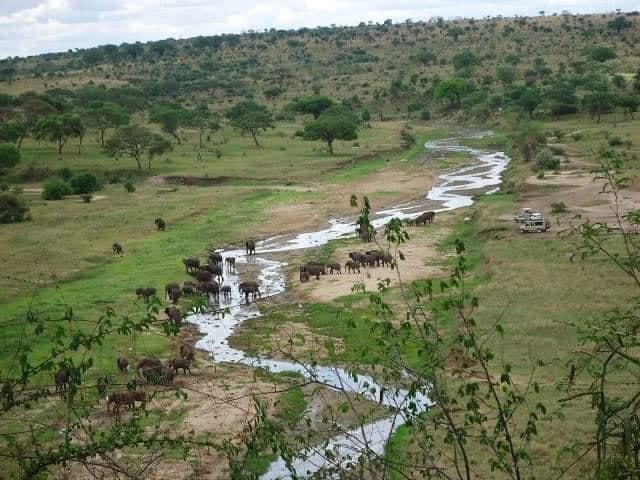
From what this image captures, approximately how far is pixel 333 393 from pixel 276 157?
45.0 m

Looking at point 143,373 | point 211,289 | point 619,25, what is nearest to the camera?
point 143,373

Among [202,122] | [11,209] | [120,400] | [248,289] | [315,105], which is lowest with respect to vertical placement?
[248,289]

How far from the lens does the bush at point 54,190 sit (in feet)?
151

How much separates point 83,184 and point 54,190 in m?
2.10

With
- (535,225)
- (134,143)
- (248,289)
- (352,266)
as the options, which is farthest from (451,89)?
(248,289)

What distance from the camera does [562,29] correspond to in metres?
140

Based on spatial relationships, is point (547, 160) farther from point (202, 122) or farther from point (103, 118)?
point (103, 118)

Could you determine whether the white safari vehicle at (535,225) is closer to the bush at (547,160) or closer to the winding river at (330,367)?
the winding river at (330,367)

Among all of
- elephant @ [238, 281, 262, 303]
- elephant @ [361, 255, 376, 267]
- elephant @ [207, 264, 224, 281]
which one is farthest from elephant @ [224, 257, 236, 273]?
elephant @ [361, 255, 376, 267]

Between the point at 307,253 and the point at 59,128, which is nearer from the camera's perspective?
the point at 307,253

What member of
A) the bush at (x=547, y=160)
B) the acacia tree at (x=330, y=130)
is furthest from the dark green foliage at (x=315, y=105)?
the bush at (x=547, y=160)

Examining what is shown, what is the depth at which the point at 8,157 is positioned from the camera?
169 ft

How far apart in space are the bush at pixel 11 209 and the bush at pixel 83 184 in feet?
25.7

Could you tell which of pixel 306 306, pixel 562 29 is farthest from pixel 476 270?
pixel 562 29
